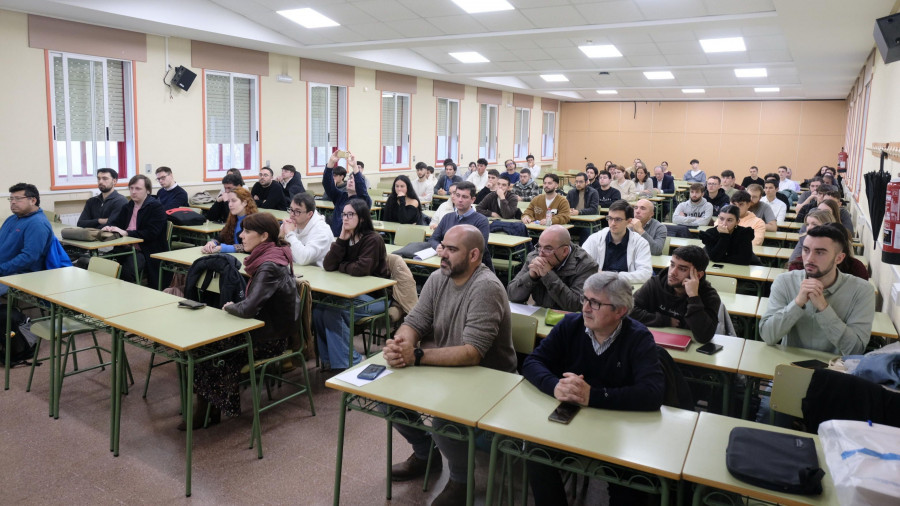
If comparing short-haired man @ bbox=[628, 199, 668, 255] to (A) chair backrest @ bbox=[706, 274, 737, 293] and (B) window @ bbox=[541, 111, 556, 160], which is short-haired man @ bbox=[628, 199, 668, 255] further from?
(B) window @ bbox=[541, 111, 556, 160]

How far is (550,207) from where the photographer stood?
8.11 meters

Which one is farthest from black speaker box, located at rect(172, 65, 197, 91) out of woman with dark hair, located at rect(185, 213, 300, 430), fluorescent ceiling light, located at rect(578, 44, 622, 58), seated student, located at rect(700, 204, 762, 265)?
seated student, located at rect(700, 204, 762, 265)

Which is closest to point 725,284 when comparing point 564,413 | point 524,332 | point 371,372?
point 524,332

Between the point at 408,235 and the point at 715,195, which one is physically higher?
the point at 715,195

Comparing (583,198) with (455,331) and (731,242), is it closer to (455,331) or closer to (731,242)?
(731,242)

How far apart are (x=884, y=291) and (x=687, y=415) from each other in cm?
273

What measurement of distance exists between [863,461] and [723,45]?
9035 millimetres

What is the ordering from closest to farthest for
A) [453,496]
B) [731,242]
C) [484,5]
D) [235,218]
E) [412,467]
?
[453,496] → [412,467] → [731,242] → [235,218] → [484,5]

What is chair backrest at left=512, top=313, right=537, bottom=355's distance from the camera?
3.24 meters

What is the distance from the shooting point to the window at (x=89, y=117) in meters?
7.46

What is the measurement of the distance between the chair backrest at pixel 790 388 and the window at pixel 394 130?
425 inches

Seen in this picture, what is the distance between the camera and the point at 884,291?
13.7ft

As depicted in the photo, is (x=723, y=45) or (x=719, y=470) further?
(x=723, y=45)

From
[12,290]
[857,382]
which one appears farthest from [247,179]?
[857,382]
